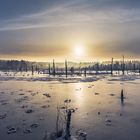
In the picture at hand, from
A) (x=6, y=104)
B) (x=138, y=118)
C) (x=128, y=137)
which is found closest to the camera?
(x=128, y=137)

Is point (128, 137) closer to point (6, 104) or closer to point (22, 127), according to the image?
point (22, 127)

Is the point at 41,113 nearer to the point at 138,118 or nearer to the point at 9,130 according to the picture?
the point at 9,130

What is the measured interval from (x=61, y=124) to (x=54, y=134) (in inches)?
152

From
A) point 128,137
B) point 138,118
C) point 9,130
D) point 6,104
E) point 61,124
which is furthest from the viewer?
point 6,104

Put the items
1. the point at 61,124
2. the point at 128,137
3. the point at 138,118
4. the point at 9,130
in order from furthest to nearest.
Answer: the point at 138,118
the point at 61,124
the point at 9,130
the point at 128,137

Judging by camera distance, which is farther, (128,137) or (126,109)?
(126,109)

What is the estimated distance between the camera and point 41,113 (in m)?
24.7

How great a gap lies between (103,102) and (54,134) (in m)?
15.3

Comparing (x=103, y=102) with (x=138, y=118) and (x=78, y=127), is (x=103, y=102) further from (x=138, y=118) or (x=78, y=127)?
(x=78, y=127)

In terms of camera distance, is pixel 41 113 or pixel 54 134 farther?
pixel 41 113

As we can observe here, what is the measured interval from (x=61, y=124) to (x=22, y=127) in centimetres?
277

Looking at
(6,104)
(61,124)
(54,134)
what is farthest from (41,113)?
(54,134)

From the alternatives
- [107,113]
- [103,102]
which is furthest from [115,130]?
[103,102]

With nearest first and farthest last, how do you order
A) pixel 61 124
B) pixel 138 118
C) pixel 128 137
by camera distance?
pixel 128 137, pixel 61 124, pixel 138 118
